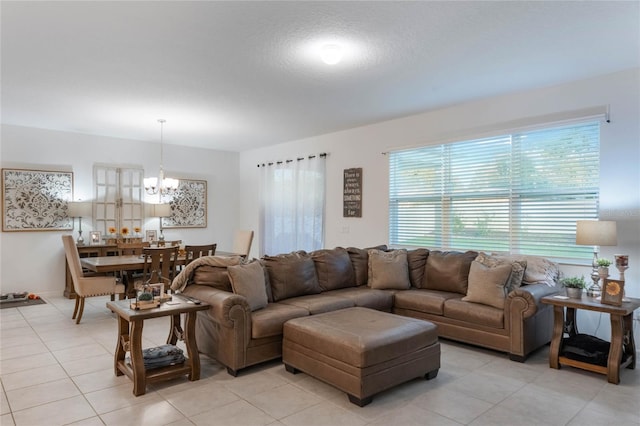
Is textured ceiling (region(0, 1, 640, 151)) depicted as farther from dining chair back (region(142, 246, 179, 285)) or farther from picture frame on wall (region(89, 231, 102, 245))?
picture frame on wall (region(89, 231, 102, 245))

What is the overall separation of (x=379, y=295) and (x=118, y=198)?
193 inches

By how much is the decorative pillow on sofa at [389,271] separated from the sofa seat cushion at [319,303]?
0.68m

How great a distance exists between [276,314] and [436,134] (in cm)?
308

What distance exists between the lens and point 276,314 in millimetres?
3365

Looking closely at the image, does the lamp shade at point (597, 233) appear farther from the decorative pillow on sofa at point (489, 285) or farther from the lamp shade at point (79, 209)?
the lamp shade at point (79, 209)

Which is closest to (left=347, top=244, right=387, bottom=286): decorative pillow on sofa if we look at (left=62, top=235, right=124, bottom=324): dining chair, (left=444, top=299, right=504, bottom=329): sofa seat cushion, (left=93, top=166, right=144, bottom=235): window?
(left=444, top=299, right=504, bottom=329): sofa seat cushion

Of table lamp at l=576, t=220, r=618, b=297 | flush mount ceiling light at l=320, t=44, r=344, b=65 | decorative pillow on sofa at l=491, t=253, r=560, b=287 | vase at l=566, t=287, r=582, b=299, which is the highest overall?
flush mount ceiling light at l=320, t=44, r=344, b=65

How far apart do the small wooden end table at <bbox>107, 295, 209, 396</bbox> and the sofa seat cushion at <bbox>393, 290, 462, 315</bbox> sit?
2140 millimetres

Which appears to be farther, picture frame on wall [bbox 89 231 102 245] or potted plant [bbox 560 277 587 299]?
picture frame on wall [bbox 89 231 102 245]

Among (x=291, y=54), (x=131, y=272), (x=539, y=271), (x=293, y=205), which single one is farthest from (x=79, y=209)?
(x=539, y=271)

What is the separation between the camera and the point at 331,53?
310 centimetres

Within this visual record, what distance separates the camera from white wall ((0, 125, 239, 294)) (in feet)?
19.4

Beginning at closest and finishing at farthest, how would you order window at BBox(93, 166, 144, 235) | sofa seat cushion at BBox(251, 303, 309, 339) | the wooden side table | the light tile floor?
the light tile floor < the wooden side table < sofa seat cushion at BBox(251, 303, 309, 339) < window at BBox(93, 166, 144, 235)

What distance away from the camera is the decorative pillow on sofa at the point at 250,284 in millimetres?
3406
